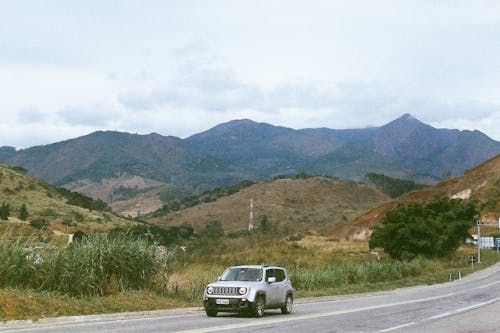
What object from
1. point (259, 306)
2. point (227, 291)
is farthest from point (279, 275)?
point (227, 291)

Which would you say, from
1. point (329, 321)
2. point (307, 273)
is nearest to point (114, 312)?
point (329, 321)

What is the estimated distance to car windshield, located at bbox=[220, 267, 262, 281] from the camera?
2167cm

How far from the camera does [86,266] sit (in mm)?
21344

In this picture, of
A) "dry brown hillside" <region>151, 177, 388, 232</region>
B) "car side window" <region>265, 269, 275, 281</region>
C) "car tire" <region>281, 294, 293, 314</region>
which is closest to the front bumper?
"car side window" <region>265, 269, 275, 281</region>

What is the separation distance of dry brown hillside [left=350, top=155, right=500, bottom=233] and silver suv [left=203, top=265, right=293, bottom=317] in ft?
313

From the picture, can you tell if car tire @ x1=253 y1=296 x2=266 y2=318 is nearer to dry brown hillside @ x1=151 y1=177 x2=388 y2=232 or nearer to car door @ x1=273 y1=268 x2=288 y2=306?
car door @ x1=273 y1=268 x2=288 y2=306

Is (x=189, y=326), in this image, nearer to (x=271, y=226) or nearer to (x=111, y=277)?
(x=111, y=277)

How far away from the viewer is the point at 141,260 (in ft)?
76.4

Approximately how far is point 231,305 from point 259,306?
0.89 metres

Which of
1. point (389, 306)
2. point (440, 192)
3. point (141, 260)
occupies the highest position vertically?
point (440, 192)

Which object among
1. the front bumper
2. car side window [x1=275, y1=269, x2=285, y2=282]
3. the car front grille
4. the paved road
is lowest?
the paved road

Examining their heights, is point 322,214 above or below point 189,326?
above

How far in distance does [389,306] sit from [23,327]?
15.3 meters

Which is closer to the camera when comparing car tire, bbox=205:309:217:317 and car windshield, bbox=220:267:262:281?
car tire, bbox=205:309:217:317
